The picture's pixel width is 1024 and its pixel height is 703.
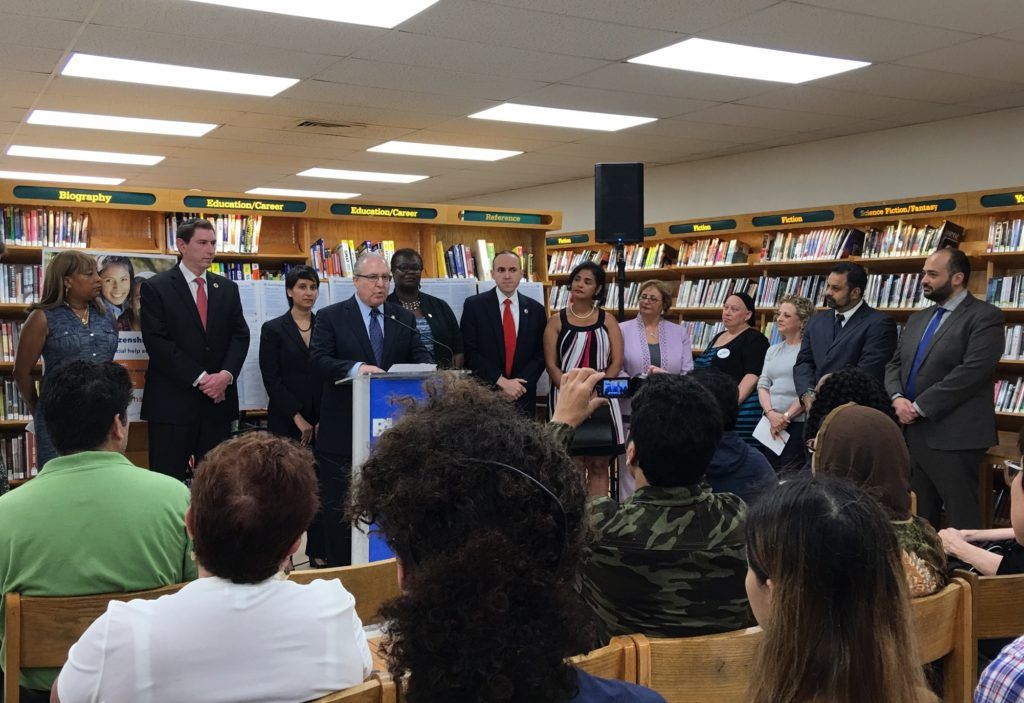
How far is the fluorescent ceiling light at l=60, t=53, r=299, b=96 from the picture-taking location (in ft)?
20.9

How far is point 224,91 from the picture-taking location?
7129mm

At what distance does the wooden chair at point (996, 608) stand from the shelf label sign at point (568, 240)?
9.26m

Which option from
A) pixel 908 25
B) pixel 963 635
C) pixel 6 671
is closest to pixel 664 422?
pixel 963 635

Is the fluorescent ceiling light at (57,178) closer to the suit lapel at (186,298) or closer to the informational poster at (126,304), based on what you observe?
the informational poster at (126,304)

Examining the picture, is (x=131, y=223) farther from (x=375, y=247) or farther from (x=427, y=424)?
(x=427, y=424)

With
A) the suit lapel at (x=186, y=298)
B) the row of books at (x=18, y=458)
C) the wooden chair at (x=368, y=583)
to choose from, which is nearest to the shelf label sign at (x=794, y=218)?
the suit lapel at (x=186, y=298)


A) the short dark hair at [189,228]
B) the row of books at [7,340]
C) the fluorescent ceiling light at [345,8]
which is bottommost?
the row of books at [7,340]

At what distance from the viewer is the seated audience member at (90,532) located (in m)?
2.07

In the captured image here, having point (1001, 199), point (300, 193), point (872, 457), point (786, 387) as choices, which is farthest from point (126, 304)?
point (300, 193)

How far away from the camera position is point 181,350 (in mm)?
4922

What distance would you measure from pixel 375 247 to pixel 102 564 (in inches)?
181

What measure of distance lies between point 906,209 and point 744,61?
76.2 inches

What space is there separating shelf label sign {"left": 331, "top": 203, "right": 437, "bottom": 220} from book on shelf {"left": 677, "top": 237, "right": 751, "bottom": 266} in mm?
3529

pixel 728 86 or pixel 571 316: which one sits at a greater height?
pixel 728 86
